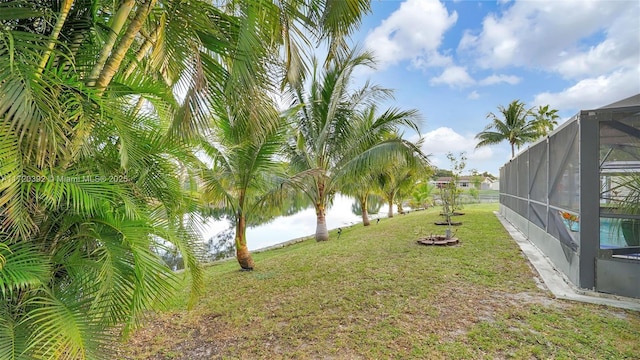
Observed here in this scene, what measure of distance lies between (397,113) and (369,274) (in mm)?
5089

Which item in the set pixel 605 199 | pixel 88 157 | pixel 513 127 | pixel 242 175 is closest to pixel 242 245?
pixel 242 175

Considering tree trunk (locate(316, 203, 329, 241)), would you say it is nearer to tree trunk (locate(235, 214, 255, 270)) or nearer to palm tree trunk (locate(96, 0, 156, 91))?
tree trunk (locate(235, 214, 255, 270))

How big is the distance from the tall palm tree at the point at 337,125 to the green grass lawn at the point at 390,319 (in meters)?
3.64

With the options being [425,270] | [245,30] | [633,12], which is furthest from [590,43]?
[245,30]

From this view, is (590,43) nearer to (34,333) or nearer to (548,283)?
(548,283)

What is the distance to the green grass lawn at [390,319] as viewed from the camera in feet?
9.14

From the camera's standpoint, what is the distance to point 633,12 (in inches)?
241

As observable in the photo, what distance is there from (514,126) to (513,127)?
0.39 ft

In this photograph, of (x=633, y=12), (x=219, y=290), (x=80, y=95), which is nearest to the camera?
(x=80, y=95)

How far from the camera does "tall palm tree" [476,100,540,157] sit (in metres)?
24.1

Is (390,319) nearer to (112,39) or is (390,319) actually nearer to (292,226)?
(112,39)

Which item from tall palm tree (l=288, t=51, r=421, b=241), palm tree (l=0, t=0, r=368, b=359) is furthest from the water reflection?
palm tree (l=0, t=0, r=368, b=359)

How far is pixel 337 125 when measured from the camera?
28.7 ft

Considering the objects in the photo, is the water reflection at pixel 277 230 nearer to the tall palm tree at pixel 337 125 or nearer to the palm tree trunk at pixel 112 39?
the tall palm tree at pixel 337 125
